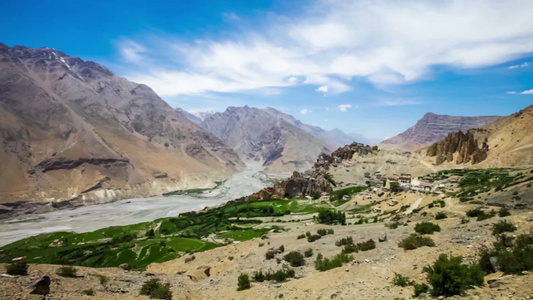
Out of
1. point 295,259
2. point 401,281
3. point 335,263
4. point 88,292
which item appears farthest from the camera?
point 295,259

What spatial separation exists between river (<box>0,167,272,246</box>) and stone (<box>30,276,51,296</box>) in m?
93.1

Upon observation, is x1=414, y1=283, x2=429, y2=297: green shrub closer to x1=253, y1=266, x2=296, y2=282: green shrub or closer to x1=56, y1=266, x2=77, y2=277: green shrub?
x1=253, y1=266, x2=296, y2=282: green shrub

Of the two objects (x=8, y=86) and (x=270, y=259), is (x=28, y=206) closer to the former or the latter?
(x=8, y=86)

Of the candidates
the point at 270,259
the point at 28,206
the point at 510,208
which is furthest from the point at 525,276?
the point at 28,206

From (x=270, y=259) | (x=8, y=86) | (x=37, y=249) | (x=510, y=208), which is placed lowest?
(x=37, y=249)

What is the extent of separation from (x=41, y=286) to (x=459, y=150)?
12888 cm

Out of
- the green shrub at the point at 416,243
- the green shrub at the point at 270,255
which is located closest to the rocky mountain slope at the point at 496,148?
the green shrub at the point at 416,243

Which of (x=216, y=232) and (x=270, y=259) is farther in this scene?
(x=216, y=232)

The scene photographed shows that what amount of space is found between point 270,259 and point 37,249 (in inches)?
2534

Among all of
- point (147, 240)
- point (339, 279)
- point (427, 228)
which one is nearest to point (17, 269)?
point (339, 279)

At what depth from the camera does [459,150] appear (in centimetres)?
11181

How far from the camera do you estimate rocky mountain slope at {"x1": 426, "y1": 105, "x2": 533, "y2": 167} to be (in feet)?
290

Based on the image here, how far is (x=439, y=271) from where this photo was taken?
920 cm

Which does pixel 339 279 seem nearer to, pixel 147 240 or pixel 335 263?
pixel 335 263
